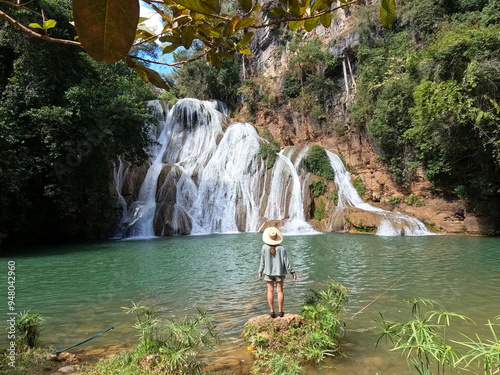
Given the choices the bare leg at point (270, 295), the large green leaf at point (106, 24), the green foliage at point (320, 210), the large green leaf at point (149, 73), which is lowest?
the bare leg at point (270, 295)

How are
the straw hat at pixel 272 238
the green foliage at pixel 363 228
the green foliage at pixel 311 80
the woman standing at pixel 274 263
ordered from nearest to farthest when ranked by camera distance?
the woman standing at pixel 274 263, the straw hat at pixel 272 238, the green foliage at pixel 363 228, the green foliage at pixel 311 80

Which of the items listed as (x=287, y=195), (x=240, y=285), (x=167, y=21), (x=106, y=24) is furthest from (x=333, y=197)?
(x=106, y=24)

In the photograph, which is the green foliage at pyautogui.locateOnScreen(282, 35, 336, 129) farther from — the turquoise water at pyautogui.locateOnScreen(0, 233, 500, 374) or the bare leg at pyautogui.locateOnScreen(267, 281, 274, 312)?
the bare leg at pyautogui.locateOnScreen(267, 281, 274, 312)

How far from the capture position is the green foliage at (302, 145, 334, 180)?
19000mm

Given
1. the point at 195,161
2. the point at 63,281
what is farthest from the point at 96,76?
the point at 63,281

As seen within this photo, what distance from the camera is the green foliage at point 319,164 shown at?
19.0 meters

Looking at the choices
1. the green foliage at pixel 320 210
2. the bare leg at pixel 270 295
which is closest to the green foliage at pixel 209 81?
the green foliage at pixel 320 210

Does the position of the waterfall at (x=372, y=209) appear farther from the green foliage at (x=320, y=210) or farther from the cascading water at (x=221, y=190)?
the green foliage at (x=320, y=210)

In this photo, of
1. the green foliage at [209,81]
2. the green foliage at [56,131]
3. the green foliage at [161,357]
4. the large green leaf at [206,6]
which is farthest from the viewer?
the green foliage at [209,81]

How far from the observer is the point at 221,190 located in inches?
760

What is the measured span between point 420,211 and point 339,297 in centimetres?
1380

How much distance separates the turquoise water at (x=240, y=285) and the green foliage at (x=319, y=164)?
841 cm

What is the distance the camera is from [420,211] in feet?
51.3

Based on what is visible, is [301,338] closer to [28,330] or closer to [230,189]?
[28,330]
